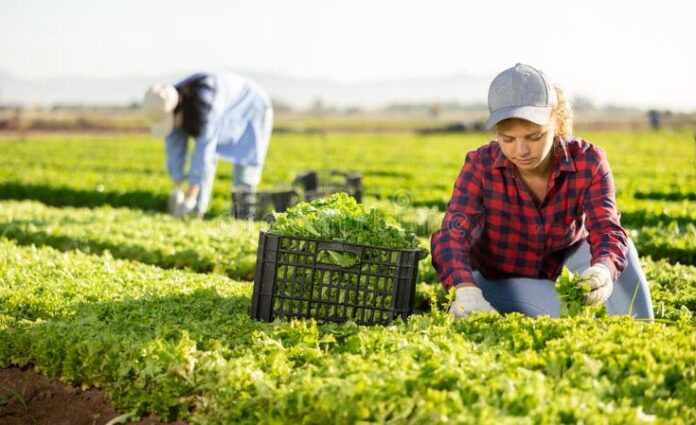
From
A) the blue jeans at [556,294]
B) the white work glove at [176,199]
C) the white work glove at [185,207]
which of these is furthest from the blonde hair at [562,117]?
the white work glove at [176,199]

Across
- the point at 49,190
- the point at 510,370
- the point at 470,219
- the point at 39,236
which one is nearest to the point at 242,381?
the point at 510,370

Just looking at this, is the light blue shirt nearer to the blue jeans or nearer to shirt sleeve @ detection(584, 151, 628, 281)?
the blue jeans

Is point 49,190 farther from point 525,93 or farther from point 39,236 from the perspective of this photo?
point 525,93

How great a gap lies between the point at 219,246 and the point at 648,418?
5619 mm

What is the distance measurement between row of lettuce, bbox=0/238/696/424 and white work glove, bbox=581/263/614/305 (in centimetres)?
21

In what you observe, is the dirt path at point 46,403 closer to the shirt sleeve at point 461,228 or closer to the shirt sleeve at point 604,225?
the shirt sleeve at point 461,228

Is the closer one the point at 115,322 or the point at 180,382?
the point at 180,382

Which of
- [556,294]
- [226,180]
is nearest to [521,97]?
[556,294]

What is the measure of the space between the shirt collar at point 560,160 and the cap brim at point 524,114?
1.28 ft

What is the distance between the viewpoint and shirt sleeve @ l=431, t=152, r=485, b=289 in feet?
15.7

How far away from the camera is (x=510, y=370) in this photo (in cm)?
334

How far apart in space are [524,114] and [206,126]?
652 cm

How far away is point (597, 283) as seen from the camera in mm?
4195

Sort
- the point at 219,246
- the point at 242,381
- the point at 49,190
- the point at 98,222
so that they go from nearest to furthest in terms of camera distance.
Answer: the point at 242,381 < the point at 219,246 < the point at 98,222 < the point at 49,190
